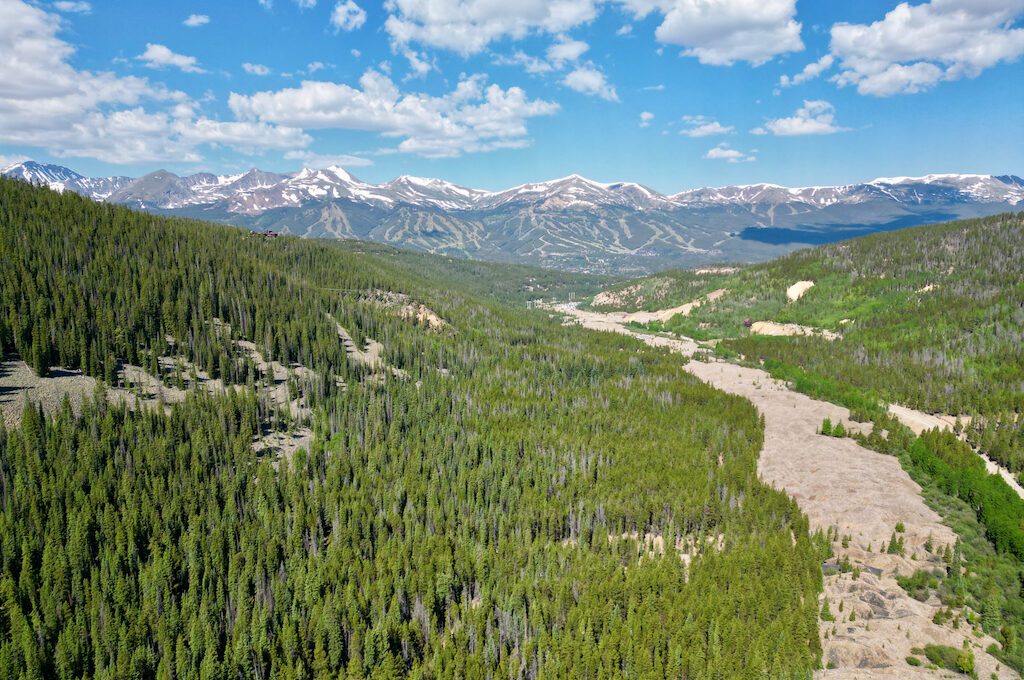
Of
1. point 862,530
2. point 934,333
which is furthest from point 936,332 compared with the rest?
point 862,530

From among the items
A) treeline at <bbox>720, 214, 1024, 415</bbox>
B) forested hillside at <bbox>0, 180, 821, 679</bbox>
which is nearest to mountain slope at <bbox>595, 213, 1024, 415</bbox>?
treeline at <bbox>720, 214, 1024, 415</bbox>

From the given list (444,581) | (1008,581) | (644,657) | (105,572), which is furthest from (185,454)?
(1008,581)

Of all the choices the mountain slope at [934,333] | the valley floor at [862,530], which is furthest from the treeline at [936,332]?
the valley floor at [862,530]

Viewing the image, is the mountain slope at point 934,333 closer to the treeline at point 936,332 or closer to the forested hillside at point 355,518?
the treeline at point 936,332

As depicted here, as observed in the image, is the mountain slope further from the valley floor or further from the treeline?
the valley floor

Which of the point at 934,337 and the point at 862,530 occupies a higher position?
the point at 934,337

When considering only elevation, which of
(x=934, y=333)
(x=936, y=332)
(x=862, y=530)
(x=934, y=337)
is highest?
(x=936, y=332)

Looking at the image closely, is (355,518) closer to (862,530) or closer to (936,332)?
(862,530)
